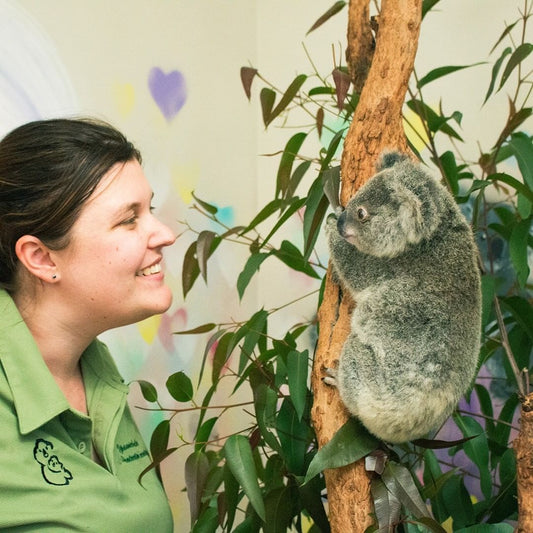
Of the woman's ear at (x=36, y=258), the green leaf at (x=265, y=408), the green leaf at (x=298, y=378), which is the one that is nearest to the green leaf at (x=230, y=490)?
the green leaf at (x=265, y=408)

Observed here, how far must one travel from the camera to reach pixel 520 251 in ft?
4.91

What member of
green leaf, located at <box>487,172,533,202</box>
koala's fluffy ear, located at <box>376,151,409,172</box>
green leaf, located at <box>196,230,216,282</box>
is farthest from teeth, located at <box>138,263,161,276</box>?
green leaf, located at <box>487,172,533,202</box>

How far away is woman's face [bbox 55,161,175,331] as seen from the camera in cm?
139

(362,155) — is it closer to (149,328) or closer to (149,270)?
(149,270)

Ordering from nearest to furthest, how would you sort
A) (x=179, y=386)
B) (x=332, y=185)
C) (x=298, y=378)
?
(x=332, y=185) < (x=298, y=378) < (x=179, y=386)

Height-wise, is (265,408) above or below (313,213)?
below

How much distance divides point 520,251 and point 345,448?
2.13ft

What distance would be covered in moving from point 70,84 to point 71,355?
86cm

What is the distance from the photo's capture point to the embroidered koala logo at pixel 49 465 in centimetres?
129

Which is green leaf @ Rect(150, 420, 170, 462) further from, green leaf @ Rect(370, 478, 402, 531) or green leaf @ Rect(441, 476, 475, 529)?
green leaf @ Rect(441, 476, 475, 529)

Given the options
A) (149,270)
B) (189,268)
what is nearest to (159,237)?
(149,270)

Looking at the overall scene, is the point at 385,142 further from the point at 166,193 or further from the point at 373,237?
the point at 166,193

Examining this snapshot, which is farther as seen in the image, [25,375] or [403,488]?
[25,375]

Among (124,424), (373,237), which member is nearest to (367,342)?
(373,237)
